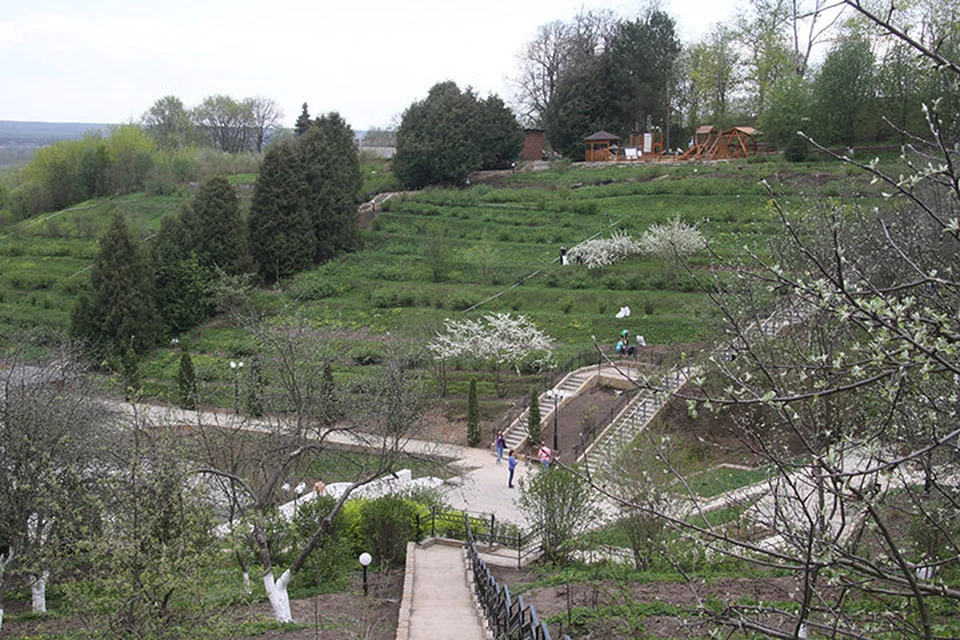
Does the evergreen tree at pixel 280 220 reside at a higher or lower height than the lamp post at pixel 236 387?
higher

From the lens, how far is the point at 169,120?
78.4 meters

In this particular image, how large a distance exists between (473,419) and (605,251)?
12916 millimetres

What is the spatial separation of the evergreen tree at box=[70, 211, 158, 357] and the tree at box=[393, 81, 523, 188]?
59.7ft

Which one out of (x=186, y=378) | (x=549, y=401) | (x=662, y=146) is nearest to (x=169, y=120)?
(x=662, y=146)

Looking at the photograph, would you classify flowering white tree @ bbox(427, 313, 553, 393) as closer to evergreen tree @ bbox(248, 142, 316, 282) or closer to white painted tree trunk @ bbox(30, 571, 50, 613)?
evergreen tree @ bbox(248, 142, 316, 282)

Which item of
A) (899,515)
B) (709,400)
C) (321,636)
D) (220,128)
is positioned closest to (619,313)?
(899,515)

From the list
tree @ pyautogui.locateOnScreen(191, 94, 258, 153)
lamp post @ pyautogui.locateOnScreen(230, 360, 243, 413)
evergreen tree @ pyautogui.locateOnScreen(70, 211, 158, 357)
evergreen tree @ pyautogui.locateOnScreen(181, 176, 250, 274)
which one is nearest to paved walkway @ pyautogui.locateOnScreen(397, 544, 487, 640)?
lamp post @ pyautogui.locateOnScreen(230, 360, 243, 413)

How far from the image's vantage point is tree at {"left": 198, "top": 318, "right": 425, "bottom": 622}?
465 inches

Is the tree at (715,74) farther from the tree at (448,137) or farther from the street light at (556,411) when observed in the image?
the street light at (556,411)

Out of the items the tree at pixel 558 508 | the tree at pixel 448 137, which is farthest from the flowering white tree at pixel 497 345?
the tree at pixel 448 137

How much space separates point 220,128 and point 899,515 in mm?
80883

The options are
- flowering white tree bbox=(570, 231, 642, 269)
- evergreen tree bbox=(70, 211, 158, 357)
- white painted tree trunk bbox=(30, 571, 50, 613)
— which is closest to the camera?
white painted tree trunk bbox=(30, 571, 50, 613)

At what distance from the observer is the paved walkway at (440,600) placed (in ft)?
36.0

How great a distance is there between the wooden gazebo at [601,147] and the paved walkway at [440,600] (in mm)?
38330
